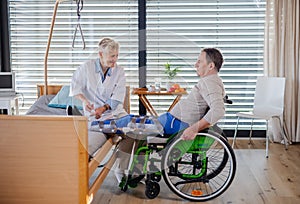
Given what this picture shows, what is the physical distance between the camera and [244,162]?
3.99 m

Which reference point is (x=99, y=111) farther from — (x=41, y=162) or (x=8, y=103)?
(x=8, y=103)

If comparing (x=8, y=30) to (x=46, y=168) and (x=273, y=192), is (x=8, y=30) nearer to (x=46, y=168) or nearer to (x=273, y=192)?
(x=46, y=168)

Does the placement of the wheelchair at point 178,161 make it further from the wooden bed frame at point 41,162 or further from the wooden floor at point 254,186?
the wooden bed frame at point 41,162

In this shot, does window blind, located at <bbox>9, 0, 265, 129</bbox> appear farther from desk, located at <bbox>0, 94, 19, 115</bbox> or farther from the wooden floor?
the wooden floor

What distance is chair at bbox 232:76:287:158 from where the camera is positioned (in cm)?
432

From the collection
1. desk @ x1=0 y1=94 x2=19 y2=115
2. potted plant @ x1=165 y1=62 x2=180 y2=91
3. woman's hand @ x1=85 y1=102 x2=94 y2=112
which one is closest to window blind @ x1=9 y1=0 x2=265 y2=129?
desk @ x1=0 y1=94 x2=19 y2=115

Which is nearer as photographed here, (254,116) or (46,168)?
(46,168)

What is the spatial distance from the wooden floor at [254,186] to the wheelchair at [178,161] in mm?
80

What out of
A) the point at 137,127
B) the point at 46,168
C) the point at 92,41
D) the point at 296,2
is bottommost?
the point at 46,168

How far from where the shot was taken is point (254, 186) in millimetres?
3320

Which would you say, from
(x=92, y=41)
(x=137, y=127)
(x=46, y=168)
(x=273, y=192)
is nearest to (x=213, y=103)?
(x=137, y=127)

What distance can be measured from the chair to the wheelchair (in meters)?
1.30

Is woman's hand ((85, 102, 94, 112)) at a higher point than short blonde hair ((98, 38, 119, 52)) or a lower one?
lower

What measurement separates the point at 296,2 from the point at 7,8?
3335 millimetres
